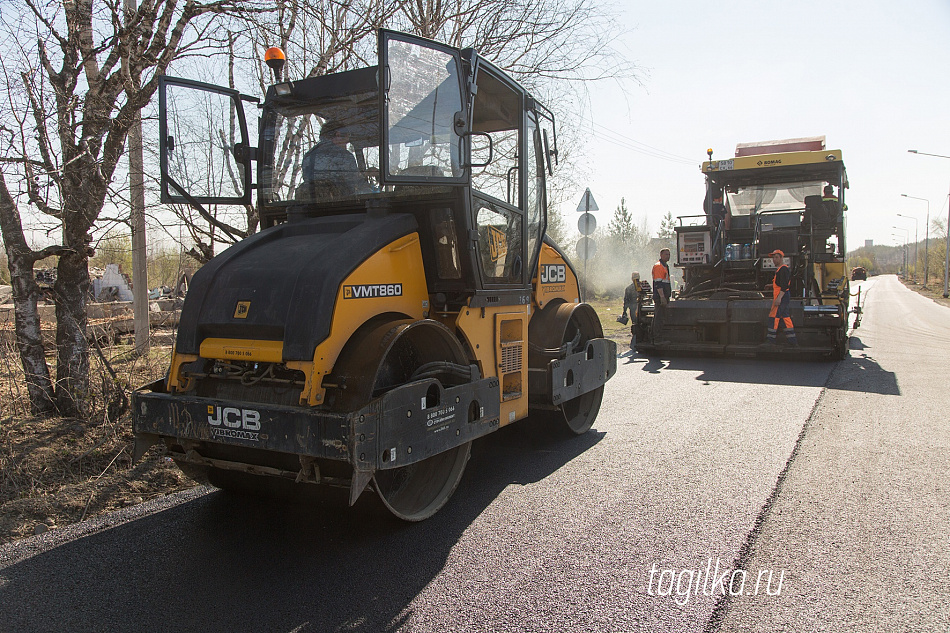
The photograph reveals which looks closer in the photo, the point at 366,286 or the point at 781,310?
the point at 366,286

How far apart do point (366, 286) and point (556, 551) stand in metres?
1.70

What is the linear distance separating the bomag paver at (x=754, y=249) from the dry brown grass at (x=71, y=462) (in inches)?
315

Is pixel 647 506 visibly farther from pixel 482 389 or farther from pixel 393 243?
pixel 393 243

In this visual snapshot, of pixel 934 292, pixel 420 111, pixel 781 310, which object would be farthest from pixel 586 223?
pixel 934 292

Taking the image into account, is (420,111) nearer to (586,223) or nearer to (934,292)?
(586,223)

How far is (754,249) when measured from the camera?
1173 cm

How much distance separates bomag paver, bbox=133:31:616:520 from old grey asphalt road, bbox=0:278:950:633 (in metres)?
0.37

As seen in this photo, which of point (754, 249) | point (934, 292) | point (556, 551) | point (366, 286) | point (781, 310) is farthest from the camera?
point (934, 292)

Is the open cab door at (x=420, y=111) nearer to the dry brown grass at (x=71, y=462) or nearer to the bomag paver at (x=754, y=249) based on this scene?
the dry brown grass at (x=71, y=462)

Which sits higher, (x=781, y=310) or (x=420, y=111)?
(x=420, y=111)

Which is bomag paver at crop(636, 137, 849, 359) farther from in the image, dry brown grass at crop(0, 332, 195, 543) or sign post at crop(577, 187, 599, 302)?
dry brown grass at crop(0, 332, 195, 543)

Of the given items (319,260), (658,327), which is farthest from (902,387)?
(319,260)

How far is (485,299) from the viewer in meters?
4.39

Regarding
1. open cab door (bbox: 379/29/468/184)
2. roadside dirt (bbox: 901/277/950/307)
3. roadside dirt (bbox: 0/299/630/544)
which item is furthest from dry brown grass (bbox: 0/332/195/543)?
roadside dirt (bbox: 901/277/950/307)
